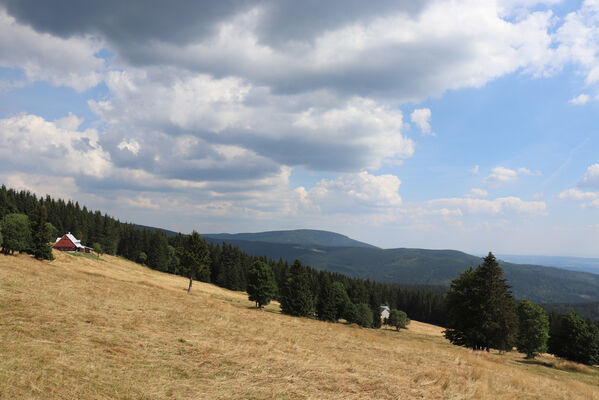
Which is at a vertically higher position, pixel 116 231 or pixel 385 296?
pixel 116 231

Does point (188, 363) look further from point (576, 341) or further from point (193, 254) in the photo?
point (576, 341)

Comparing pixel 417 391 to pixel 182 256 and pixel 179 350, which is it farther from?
pixel 182 256

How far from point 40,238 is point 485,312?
7026cm

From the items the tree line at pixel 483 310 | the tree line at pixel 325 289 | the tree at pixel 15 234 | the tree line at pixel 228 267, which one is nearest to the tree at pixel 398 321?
the tree line at pixel 325 289

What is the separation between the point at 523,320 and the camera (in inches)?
2148

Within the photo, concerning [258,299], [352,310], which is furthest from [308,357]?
[352,310]

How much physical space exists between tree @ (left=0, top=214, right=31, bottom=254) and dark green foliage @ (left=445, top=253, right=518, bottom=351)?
69.2 metres

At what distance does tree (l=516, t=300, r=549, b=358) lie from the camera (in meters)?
50.7

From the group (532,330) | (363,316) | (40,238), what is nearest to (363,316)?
(363,316)

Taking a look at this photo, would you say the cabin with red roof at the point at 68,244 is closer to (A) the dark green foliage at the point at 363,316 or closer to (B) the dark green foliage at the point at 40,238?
(B) the dark green foliage at the point at 40,238

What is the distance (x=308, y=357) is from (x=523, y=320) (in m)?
57.3

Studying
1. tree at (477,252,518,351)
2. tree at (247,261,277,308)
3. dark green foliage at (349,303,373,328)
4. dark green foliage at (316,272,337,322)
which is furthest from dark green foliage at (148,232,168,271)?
tree at (477,252,518,351)

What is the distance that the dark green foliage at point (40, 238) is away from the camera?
56.0 m

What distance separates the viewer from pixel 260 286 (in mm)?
59250
